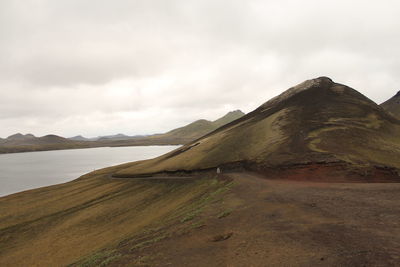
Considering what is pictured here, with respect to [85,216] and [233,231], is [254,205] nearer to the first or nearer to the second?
[233,231]

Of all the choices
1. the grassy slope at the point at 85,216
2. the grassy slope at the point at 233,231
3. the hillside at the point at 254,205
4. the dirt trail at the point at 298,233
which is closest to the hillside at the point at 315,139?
the hillside at the point at 254,205

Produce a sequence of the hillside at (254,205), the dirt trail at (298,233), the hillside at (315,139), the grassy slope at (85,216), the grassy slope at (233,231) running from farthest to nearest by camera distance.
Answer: the hillside at (315,139) → the grassy slope at (85,216) → the hillside at (254,205) → the grassy slope at (233,231) → the dirt trail at (298,233)

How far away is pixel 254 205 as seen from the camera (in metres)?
21.5

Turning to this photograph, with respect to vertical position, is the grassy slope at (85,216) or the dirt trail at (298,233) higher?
the dirt trail at (298,233)

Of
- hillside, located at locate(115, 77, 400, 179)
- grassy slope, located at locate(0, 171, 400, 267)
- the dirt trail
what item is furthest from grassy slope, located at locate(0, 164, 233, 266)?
hillside, located at locate(115, 77, 400, 179)

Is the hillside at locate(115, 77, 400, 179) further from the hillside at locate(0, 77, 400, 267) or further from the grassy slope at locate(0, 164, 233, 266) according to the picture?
the grassy slope at locate(0, 164, 233, 266)

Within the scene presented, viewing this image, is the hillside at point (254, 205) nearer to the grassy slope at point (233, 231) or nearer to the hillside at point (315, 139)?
the grassy slope at point (233, 231)

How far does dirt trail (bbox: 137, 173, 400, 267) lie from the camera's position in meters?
11.8

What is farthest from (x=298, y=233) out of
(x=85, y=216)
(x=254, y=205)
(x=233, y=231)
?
(x=85, y=216)

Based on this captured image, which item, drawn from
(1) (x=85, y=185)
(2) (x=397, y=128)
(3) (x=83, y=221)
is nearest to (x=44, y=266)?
(3) (x=83, y=221)

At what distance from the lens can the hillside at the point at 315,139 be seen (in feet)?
116

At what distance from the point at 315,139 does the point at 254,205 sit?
24016 millimetres

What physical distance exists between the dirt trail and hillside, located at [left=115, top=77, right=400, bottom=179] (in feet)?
42.0

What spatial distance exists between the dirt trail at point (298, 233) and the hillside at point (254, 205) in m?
0.07
